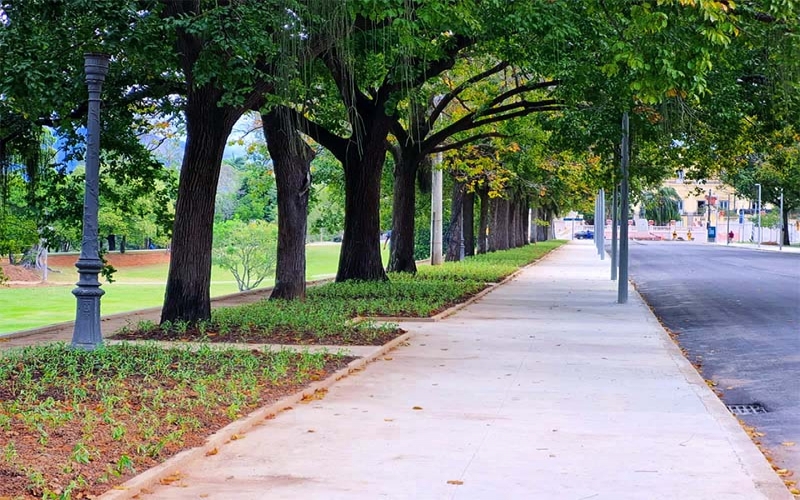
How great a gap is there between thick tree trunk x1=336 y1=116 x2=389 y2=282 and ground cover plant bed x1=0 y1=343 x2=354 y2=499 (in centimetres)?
1369

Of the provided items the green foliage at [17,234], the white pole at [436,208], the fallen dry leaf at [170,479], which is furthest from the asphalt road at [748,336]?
the green foliage at [17,234]

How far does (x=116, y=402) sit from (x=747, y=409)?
247 inches

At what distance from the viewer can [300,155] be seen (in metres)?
21.2

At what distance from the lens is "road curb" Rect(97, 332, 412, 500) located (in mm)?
6666

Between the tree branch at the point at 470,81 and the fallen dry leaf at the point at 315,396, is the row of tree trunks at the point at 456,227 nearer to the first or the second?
the tree branch at the point at 470,81

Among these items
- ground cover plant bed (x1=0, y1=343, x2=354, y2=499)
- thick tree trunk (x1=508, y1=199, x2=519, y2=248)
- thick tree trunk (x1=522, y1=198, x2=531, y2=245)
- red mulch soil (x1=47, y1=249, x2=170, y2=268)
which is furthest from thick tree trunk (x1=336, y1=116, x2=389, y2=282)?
thick tree trunk (x1=522, y1=198, x2=531, y2=245)

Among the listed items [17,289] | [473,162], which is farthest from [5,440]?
[17,289]

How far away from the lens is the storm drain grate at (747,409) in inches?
425

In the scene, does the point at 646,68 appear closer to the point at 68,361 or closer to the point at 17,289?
the point at 68,361

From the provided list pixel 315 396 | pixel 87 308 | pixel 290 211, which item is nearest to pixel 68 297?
pixel 290 211

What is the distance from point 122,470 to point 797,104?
19.0 metres

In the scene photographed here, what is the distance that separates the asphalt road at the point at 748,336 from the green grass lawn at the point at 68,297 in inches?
598

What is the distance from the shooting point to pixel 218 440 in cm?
825

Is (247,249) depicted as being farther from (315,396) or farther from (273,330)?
(315,396)
